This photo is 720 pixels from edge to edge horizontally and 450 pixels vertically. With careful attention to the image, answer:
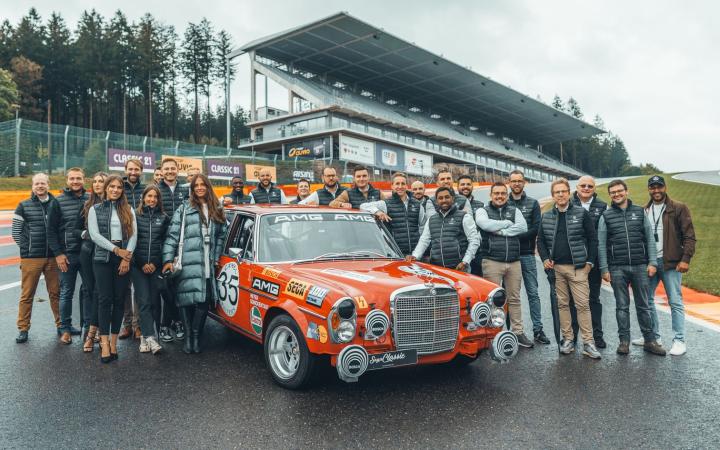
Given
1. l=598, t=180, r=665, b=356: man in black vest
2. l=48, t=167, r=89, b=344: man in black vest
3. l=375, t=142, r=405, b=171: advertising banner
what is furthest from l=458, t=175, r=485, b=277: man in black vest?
l=375, t=142, r=405, b=171: advertising banner

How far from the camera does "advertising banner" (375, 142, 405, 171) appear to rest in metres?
54.7

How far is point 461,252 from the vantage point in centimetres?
582

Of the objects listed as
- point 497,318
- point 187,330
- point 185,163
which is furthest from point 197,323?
point 185,163

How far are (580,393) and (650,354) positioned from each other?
1652 millimetres

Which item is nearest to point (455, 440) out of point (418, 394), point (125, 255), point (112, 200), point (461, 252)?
point (418, 394)

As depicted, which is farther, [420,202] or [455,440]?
[420,202]

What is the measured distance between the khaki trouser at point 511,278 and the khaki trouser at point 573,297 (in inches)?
17.1

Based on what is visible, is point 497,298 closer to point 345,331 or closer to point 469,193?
point 345,331

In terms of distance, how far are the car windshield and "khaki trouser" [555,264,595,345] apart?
1.85m

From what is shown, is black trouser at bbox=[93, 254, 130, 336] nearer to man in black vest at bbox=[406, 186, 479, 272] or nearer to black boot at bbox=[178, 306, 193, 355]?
black boot at bbox=[178, 306, 193, 355]

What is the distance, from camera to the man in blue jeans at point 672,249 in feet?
17.7

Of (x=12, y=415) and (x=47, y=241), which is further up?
(x=47, y=241)

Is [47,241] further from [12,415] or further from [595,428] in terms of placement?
→ [595,428]

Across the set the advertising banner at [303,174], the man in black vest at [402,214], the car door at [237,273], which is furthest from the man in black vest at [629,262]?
the advertising banner at [303,174]
